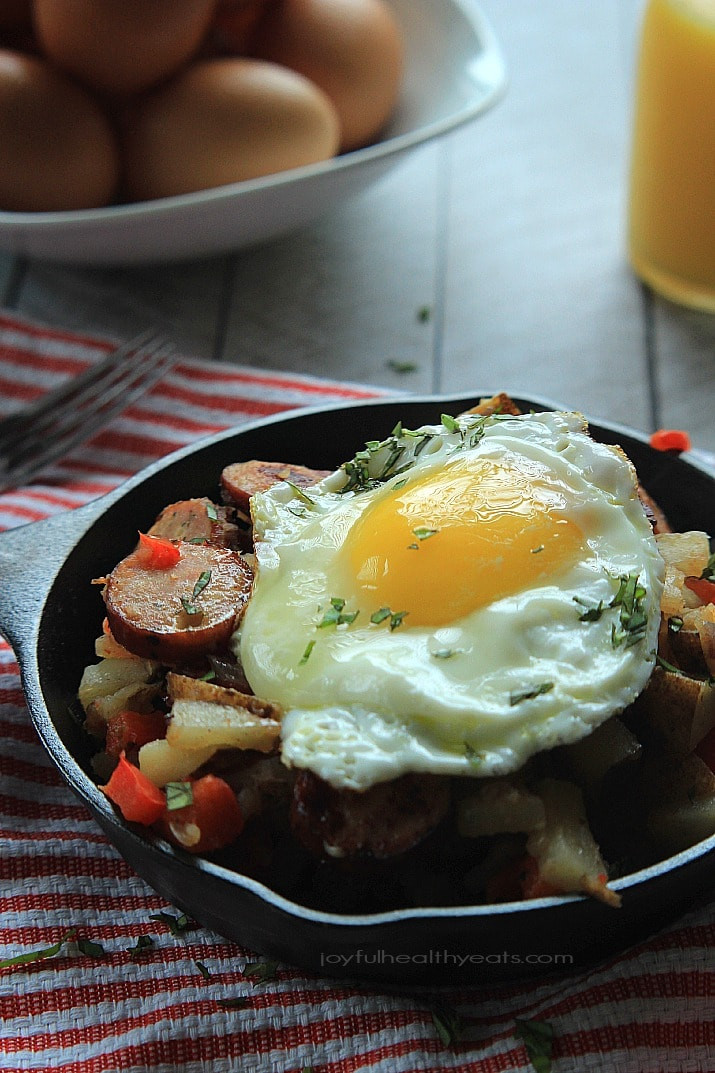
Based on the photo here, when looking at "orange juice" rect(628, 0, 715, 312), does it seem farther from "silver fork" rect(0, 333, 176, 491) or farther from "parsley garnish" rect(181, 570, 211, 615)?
"parsley garnish" rect(181, 570, 211, 615)

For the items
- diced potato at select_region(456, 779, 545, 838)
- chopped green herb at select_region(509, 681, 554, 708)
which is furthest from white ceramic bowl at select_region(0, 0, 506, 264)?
diced potato at select_region(456, 779, 545, 838)

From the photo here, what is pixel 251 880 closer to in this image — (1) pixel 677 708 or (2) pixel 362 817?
(2) pixel 362 817

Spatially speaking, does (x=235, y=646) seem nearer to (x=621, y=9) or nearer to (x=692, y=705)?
(x=692, y=705)

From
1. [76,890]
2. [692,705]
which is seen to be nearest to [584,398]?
[692,705]

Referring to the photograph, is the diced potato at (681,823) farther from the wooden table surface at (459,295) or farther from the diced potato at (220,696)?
the wooden table surface at (459,295)

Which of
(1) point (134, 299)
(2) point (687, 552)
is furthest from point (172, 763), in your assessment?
(1) point (134, 299)
